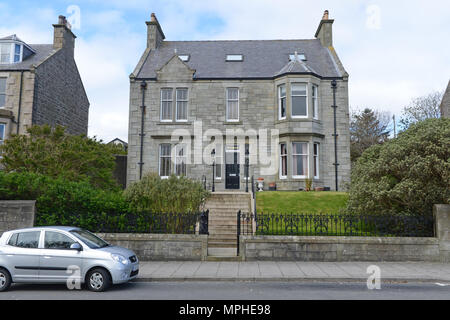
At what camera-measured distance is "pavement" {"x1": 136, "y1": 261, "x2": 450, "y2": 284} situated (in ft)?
32.4

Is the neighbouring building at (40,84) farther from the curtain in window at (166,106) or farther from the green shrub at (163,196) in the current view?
the green shrub at (163,196)

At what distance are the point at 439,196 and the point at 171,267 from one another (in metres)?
9.81

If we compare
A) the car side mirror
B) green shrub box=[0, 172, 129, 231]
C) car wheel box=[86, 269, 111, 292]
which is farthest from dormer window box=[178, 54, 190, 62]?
car wheel box=[86, 269, 111, 292]

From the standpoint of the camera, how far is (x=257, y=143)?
78.7 ft

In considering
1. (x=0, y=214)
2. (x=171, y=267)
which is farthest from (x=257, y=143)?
(x=0, y=214)

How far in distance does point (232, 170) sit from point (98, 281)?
16.1 meters

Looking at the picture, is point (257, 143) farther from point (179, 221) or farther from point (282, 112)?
point (179, 221)

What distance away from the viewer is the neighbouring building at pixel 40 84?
2462 cm

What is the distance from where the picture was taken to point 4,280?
8.67 m

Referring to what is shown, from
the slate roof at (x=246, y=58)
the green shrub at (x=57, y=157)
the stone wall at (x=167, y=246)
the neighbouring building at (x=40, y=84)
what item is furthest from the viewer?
the slate roof at (x=246, y=58)

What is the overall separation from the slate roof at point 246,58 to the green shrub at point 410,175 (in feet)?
38.5

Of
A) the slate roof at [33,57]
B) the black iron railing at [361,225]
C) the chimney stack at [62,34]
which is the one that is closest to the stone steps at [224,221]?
the black iron railing at [361,225]
